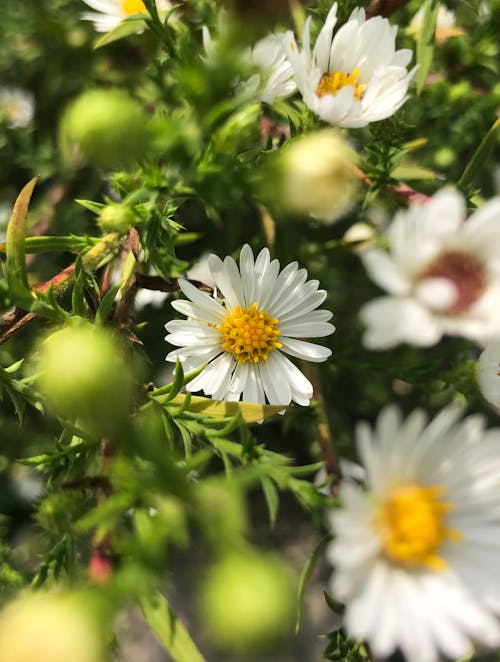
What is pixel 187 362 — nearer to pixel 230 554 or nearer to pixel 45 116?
pixel 230 554

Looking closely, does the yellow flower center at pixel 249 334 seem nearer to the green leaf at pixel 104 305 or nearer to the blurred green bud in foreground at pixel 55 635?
the green leaf at pixel 104 305

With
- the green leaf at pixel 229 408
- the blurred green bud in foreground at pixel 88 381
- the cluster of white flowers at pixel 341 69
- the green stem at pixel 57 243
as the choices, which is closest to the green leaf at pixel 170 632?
the green leaf at pixel 229 408

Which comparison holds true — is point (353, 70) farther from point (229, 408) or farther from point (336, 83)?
point (229, 408)

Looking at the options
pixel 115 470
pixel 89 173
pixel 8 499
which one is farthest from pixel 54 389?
pixel 8 499

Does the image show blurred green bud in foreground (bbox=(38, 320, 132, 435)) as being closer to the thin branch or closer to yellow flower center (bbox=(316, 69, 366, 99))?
yellow flower center (bbox=(316, 69, 366, 99))

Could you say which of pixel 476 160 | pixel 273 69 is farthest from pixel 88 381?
pixel 476 160
